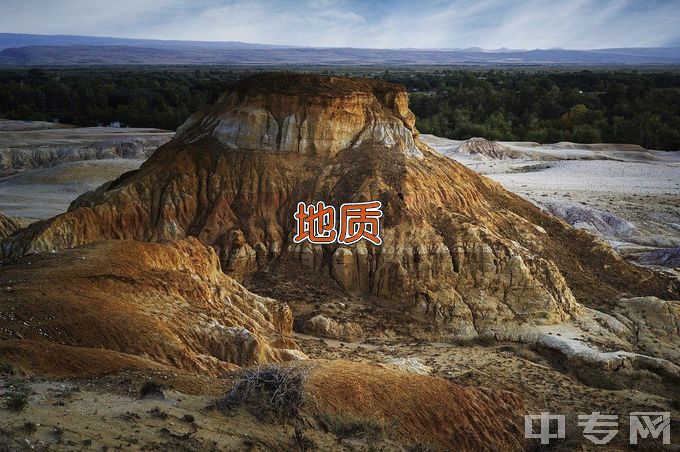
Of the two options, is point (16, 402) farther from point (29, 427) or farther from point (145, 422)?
point (145, 422)

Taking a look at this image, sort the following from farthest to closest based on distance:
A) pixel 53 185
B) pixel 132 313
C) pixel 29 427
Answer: pixel 53 185
pixel 132 313
pixel 29 427

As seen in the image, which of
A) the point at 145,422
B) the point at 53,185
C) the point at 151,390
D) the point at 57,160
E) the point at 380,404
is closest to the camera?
the point at 145,422

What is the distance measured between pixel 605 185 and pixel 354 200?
29.5m

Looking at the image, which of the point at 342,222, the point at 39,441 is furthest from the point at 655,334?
the point at 39,441

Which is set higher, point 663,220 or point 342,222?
point 342,222

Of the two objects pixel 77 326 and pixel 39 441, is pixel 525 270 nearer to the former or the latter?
pixel 77 326

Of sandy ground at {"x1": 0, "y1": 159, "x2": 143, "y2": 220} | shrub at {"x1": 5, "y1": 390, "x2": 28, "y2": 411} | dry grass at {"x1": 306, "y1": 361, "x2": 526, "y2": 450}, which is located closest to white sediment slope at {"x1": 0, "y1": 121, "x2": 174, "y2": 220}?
sandy ground at {"x1": 0, "y1": 159, "x2": 143, "y2": 220}

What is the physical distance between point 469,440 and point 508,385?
229 inches

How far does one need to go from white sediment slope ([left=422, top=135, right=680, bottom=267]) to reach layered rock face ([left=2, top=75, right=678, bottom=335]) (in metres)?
9.65

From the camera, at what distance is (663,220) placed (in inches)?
1572

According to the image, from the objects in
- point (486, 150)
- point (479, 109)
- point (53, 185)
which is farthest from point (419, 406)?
point (479, 109)

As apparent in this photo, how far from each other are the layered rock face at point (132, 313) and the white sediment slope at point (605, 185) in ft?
69.8

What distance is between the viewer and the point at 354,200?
82.6 ft

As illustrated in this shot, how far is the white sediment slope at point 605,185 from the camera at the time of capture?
123 feet
